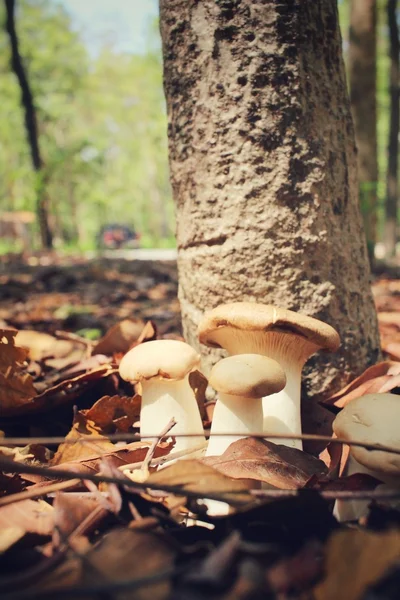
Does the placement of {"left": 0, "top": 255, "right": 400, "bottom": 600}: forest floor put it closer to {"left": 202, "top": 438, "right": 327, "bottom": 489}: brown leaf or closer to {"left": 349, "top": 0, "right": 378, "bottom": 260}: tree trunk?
{"left": 202, "top": 438, "right": 327, "bottom": 489}: brown leaf

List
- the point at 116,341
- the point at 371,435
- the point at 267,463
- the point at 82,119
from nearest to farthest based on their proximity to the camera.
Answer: the point at 371,435 → the point at 267,463 → the point at 116,341 → the point at 82,119

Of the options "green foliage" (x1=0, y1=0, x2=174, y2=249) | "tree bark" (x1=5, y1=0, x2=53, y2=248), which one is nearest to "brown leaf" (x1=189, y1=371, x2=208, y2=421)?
"tree bark" (x1=5, y1=0, x2=53, y2=248)

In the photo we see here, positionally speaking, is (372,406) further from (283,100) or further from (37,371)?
(37,371)

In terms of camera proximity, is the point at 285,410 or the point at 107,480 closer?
the point at 107,480

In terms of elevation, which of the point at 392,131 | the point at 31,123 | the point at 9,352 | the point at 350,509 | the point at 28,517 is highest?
the point at 31,123

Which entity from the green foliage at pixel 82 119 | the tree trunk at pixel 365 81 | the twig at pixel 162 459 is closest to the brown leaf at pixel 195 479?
the twig at pixel 162 459

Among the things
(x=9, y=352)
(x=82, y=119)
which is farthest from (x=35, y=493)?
(x=82, y=119)

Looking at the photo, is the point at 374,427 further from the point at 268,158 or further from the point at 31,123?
the point at 31,123
